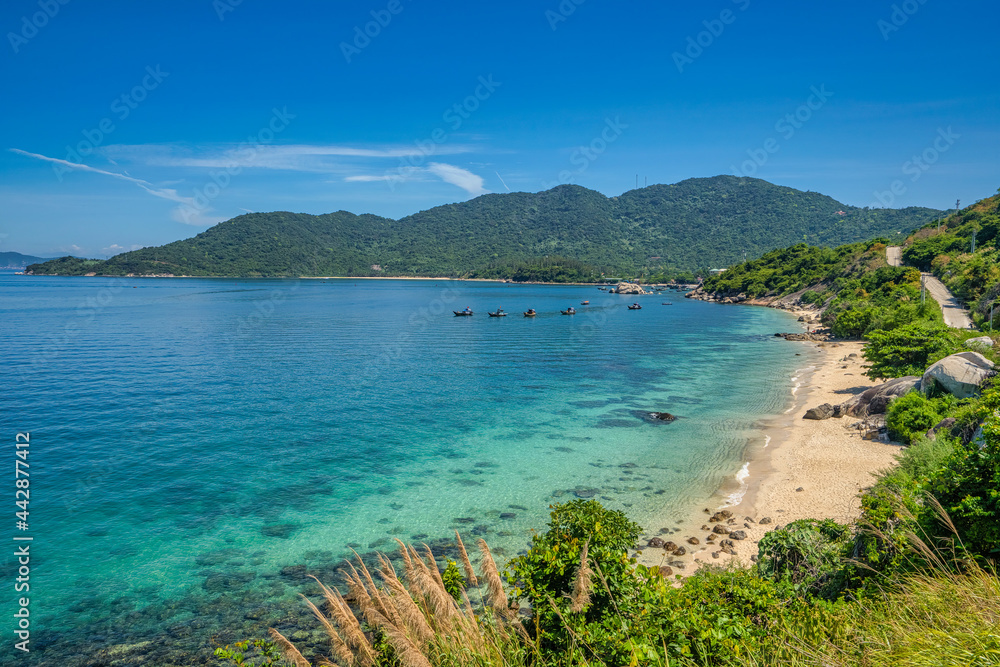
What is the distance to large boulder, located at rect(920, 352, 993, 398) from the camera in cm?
2334

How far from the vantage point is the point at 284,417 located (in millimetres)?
32844

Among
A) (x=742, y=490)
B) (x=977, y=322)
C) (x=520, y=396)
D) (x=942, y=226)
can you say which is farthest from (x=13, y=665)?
(x=942, y=226)

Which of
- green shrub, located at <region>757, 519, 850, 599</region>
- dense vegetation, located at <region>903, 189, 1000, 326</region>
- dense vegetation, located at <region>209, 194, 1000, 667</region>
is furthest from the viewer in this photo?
dense vegetation, located at <region>903, 189, 1000, 326</region>

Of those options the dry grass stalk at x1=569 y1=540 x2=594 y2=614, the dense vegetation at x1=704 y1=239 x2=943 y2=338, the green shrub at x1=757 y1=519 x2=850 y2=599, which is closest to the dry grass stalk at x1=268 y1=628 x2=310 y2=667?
the dry grass stalk at x1=569 y1=540 x2=594 y2=614

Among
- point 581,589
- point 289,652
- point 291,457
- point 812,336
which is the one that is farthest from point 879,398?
point 812,336

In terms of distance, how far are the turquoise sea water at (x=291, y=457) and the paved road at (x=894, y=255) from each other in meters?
62.6

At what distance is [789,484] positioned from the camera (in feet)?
72.0

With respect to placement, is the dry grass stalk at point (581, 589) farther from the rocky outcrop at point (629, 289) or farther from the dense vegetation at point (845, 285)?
the rocky outcrop at point (629, 289)

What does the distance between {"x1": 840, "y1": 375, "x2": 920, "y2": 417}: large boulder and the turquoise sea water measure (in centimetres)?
564

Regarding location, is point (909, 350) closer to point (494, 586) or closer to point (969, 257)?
point (494, 586)

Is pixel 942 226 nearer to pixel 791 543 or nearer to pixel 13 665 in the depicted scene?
pixel 791 543

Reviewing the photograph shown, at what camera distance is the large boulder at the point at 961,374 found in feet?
76.6

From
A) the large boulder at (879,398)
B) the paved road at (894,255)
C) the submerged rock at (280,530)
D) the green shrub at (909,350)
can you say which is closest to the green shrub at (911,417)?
the large boulder at (879,398)

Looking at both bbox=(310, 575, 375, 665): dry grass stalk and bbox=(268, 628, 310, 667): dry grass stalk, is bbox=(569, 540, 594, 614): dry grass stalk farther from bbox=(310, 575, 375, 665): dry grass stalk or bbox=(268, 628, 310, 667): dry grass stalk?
bbox=(268, 628, 310, 667): dry grass stalk
